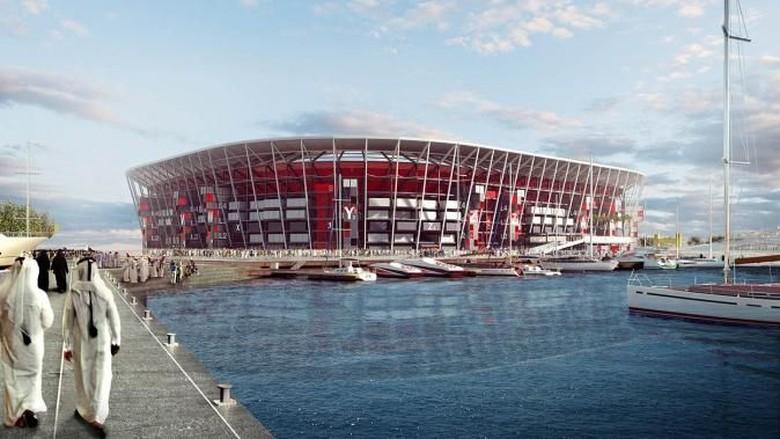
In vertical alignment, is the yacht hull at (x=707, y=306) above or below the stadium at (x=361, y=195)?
below

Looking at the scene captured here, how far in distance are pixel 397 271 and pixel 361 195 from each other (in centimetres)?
3542

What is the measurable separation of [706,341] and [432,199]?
8406cm

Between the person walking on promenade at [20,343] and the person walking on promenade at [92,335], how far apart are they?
45cm

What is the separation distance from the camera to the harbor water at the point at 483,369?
49.7 feet

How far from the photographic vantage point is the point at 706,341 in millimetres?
28531

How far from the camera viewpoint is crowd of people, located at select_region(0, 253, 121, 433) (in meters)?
9.06

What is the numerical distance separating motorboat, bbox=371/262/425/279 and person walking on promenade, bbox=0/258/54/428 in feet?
215

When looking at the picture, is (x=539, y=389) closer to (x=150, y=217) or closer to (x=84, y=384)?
(x=84, y=384)

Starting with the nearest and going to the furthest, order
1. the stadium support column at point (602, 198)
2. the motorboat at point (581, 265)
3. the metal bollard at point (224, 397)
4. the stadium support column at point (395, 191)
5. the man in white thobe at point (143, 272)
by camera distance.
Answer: the metal bollard at point (224, 397)
the man in white thobe at point (143, 272)
the motorboat at point (581, 265)
the stadium support column at point (395, 191)
the stadium support column at point (602, 198)

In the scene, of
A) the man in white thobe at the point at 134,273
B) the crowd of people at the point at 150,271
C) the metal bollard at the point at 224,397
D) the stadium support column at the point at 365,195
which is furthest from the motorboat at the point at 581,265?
the metal bollard at the point at 224,397

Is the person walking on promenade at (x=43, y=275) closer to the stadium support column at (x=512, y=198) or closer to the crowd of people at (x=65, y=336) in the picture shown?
the crowd of people at (x=65, y=336)

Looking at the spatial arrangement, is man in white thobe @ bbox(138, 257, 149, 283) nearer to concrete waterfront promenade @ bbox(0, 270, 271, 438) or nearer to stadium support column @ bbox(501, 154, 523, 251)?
concrete waterfront promenade @ bbox(0, 270, 271, 438)

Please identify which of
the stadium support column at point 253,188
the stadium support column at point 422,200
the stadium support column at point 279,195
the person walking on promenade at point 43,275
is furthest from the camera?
the stadium support column at point 253,188

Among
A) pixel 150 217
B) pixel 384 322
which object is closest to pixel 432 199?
pixel 150 217
